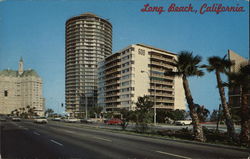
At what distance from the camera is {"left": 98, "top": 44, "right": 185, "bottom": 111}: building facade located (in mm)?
94312

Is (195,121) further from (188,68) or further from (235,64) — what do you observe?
(235,64)

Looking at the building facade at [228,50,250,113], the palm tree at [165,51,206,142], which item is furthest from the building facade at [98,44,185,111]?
the palm tree at [165,51,206,142]

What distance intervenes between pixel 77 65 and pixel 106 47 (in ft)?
83.8

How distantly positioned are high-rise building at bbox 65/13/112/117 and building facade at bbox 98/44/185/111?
44.8 metres

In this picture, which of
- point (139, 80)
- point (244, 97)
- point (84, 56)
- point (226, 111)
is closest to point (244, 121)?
point (244, 97)

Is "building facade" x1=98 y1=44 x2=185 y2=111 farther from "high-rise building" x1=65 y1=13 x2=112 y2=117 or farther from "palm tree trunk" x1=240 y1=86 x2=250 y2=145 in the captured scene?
"palm tree trunk" x1=240 y1=86 x2=250 y2=145

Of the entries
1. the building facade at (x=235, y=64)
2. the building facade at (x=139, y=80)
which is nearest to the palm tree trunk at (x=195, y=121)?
the building facade at (x=235, y=64)

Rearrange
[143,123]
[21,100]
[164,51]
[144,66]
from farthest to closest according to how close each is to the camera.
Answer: [21,100] → [164,51] → [144,66] → [143,123]

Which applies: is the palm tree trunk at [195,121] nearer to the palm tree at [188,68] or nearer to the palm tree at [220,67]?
the palm tree at [188,68]

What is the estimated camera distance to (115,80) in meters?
103

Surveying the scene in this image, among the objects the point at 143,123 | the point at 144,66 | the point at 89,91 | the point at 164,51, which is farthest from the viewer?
the point at 89,91

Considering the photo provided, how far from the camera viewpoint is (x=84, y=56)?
153750 mm

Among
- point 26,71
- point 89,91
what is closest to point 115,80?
point 89,91

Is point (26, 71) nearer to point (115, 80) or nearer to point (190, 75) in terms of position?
point (115, 80)
